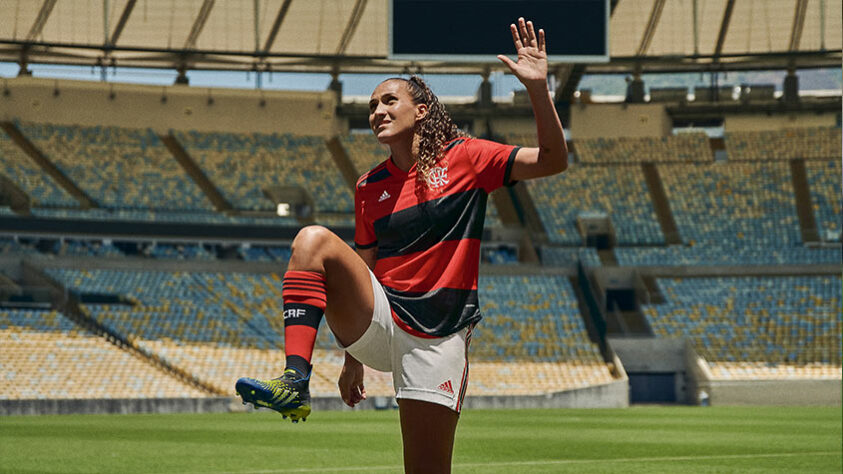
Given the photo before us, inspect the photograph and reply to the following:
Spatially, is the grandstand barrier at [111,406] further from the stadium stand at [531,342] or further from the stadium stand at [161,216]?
the stadium stand at [161,216]

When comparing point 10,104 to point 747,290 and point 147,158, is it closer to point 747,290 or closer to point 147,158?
point 147,158

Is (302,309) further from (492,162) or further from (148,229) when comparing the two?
(148,229)

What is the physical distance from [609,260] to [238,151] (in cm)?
1475

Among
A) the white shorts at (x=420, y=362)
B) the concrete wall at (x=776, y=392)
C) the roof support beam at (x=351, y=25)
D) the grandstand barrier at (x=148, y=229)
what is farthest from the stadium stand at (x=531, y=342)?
the white shorts at (x=420, y=362)

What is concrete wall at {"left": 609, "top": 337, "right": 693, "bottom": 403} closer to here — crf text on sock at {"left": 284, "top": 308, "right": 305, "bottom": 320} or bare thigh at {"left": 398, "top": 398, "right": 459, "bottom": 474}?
bare thigh at {"left": 398, "top": 398, "right": 459, "bottom": 474}

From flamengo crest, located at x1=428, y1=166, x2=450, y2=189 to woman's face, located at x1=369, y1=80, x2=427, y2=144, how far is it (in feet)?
0.70

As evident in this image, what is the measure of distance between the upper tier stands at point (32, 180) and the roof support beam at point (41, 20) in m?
4.05

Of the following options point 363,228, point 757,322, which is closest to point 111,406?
point 757,322

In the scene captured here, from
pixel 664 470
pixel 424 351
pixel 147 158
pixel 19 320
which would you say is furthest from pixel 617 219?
pixel 424 351

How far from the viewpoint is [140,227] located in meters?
37.6

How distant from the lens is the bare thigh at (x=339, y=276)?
13.8 ft

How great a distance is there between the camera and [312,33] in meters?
40.5

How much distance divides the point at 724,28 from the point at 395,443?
29140 mm

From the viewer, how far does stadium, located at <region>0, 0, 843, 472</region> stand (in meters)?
31.2
